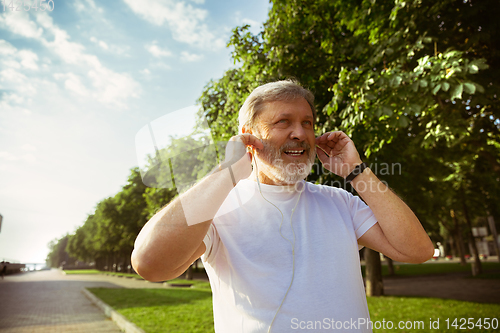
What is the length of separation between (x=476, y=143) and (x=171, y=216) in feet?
29.6

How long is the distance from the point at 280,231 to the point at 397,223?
2.26 ft

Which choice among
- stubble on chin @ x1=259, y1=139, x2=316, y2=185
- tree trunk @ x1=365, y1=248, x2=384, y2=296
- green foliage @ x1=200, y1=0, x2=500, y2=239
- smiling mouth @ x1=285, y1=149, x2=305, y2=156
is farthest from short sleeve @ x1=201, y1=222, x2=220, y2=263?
tree trunk @ x1=365, y1=248, x2=384, y2=296

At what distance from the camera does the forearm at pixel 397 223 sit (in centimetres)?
183

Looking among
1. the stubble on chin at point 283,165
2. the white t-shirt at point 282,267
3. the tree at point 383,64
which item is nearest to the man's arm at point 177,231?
the white t-shirt at point 282,267

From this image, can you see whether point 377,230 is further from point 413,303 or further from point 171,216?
point 413,303

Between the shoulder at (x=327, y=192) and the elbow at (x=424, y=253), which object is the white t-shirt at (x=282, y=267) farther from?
the elbow at (x=424, y=253)

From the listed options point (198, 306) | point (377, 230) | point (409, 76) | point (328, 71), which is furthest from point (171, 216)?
point (198, 306)

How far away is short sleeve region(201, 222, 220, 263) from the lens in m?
1.62

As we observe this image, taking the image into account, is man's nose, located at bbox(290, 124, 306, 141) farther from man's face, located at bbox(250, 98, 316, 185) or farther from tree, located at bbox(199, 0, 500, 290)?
tree, located at bbox(199, 0, 500, 290)

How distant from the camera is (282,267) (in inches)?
63.1

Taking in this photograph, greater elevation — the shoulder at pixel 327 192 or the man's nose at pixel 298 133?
the man's nose at pixel 298 133

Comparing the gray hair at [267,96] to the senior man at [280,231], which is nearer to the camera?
the senior man at [280,231]

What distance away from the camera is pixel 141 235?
1.50 m

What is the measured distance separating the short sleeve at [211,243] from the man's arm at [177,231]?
0.28ft
